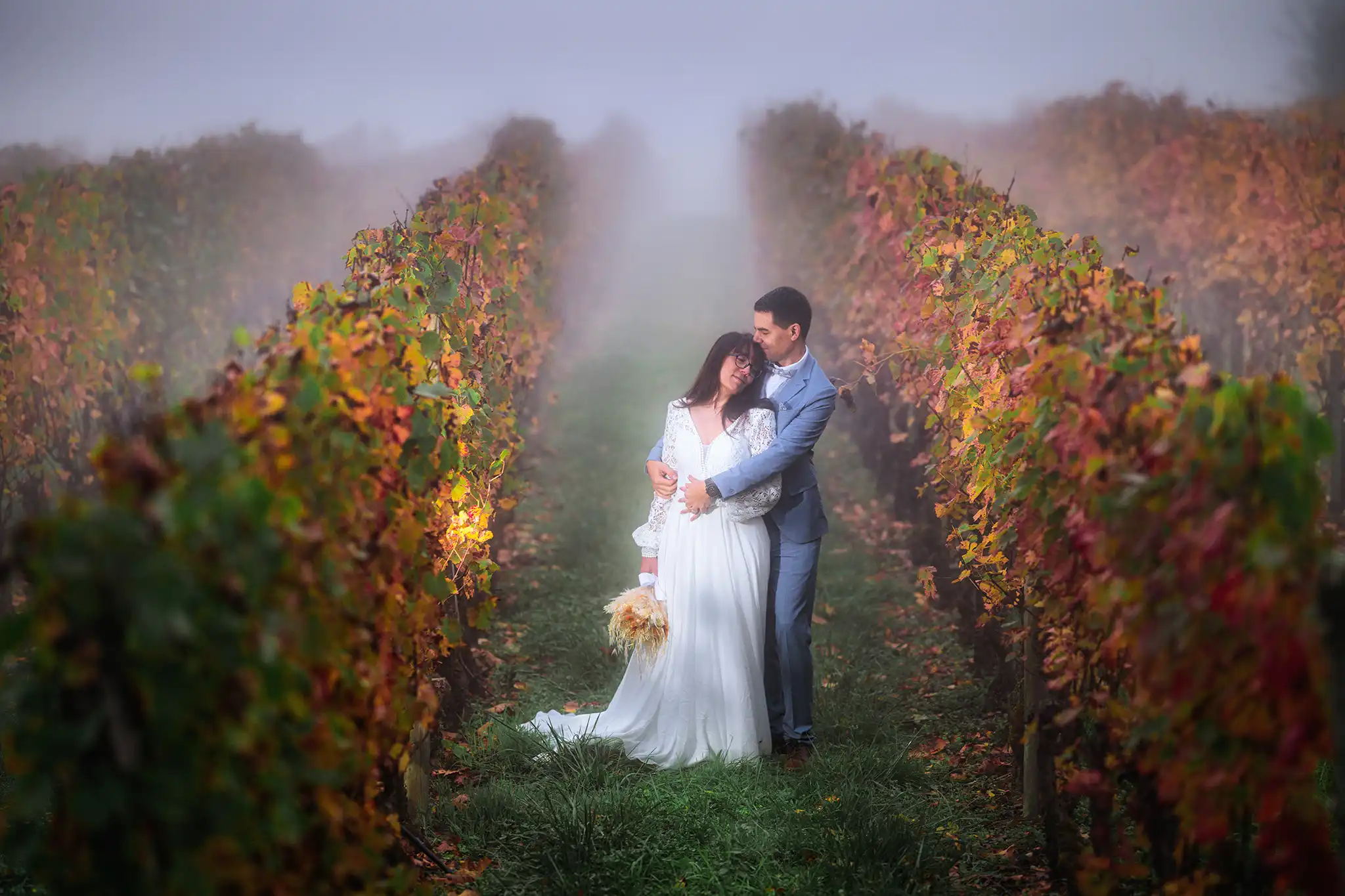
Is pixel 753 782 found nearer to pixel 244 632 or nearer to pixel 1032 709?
pixel 1032 709

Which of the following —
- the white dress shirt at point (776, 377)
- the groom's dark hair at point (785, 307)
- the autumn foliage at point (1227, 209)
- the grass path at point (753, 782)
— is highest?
the autumn foliage at point (1227, 209)

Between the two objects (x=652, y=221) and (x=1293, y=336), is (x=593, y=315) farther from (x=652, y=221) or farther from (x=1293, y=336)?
(x=652, y=221)

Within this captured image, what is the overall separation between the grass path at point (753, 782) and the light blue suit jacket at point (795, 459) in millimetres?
981

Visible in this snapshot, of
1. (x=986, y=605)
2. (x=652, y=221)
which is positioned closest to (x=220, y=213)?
(x=986, y=605)

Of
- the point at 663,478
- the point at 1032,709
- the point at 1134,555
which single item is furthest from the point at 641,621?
the point at 1134,555

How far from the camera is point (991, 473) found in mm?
4168

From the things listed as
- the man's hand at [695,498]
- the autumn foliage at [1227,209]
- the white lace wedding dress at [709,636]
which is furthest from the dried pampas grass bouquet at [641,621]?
the autumn foliage at [1227,209]

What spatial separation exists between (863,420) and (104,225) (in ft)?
24.7

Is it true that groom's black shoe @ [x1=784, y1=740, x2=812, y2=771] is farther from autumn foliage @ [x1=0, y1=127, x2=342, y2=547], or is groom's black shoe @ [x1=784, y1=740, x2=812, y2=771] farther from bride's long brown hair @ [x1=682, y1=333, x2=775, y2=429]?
autumn foliage @ [x1=0, y1=127, x2=342, y2=547]

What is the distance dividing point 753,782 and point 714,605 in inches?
29.6

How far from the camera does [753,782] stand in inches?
174

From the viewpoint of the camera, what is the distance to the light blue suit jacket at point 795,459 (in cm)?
463

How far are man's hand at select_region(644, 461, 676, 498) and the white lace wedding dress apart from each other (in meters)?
0.04

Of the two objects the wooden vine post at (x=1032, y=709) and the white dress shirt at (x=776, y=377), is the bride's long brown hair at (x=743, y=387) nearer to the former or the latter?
the white dress shirt at (x=776, y=377)
